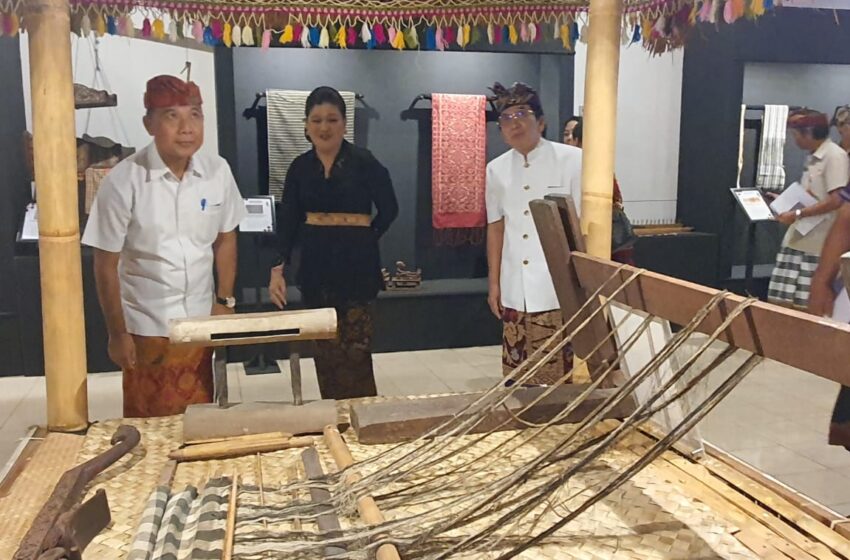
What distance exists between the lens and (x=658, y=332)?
5.92 ft

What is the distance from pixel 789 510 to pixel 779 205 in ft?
11.4

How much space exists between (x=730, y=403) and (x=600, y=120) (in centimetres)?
234

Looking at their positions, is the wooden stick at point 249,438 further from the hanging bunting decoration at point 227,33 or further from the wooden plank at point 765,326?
the hanging bunting decoration at point 227,33

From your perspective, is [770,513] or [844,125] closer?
[770,513]

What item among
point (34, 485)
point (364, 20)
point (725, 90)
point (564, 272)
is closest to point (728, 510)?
point (564, 272)

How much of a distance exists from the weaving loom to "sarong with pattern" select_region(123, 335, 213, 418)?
51cm

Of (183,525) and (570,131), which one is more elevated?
(570,131)

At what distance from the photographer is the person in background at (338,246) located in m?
3.21

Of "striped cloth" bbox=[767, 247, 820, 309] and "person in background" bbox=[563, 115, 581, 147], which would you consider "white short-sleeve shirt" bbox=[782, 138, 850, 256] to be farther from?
"person in background" bbox=[563, 115, 581, 147]

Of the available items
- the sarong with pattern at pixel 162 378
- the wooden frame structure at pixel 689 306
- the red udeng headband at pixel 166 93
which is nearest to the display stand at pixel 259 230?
the red udeng headband at pixel 166 93

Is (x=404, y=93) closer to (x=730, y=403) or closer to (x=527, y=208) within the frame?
(x=527, y=208)

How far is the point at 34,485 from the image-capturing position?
170cm

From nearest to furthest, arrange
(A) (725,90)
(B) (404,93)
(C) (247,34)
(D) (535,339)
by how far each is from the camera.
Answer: (C) (247,34)
(D) (535,339)
(B) (404,93)
(A) (725,90)

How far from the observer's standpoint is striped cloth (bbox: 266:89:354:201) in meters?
4.79
